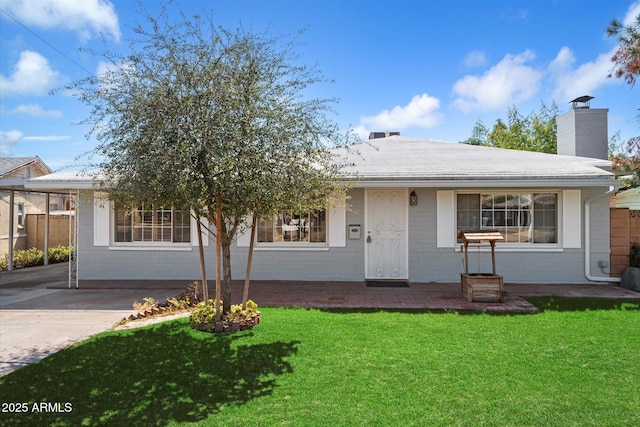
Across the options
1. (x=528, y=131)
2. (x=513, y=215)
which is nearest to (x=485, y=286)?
(x=513, y=215)

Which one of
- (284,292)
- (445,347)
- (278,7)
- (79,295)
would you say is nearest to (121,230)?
(79,295)

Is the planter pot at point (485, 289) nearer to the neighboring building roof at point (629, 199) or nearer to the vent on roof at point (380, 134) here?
the vent on roof at point (380, 134)

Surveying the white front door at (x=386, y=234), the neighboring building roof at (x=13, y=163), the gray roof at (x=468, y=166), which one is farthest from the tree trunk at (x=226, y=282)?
the neighboring building roof at (x=13, y=163)

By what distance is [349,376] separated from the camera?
3.99m

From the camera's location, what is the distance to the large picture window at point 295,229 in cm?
953

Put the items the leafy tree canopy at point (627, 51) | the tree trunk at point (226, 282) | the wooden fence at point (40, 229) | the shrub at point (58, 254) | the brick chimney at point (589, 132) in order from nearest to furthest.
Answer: the tree trunk at point (226, 282) → the leafy tree canopy at point (627, 51) → the brick chimney at point (589, 132) → the shrub at point (58, 254) → the wooden fence at point (40, 229)

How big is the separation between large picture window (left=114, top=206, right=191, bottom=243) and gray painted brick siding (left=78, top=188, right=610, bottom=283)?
1.13 ft

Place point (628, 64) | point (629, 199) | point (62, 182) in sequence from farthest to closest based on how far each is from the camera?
1. point (629, 199)
2. point (62, 182)
3. point (628, 64)

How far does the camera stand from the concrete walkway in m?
5.45

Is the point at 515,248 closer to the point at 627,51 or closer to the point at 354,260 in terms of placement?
the point at 354,260

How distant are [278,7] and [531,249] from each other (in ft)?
24.8

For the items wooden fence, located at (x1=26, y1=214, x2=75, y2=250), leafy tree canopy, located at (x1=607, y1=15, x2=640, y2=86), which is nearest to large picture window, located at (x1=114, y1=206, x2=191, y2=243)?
wooden fence, located at (x1=26, y1=214, x2=75, y2=250)

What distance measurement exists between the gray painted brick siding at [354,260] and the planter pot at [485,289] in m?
1.95

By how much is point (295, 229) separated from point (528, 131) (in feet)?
81.1
